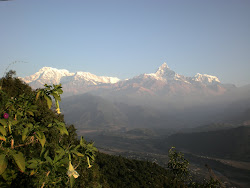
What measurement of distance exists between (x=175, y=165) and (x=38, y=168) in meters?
21.5

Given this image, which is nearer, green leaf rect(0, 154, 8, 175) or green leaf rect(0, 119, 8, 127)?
green leaf rect(0, 154, 8, 175)

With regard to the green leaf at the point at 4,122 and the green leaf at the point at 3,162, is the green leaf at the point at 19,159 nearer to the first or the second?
the green leaf at the point at 3,162

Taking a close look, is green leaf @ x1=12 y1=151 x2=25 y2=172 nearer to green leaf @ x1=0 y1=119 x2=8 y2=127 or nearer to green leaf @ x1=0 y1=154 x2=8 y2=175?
green leaf @ x1=0 y1=154 x2=8 y2=175

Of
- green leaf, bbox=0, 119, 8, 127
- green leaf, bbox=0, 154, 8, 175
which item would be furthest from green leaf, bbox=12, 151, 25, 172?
green leaf, bbox=0, 119, 8, 127

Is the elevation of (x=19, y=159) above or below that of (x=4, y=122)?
below

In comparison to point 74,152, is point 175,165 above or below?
below

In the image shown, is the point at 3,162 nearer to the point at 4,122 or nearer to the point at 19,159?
the point at 19,159

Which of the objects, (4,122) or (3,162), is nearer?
(3,162)

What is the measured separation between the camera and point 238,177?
167 meters

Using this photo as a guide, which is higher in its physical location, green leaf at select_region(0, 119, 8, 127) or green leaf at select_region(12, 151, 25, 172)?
green leaf at select_region(0, 119, 8, 127)

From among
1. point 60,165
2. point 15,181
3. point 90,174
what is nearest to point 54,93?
point 60,165

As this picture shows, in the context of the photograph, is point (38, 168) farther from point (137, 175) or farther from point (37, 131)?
point (137, 175)

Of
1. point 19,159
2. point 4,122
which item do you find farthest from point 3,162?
point 4,122

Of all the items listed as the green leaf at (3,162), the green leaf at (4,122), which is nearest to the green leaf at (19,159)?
the green leaf at (3,162)
